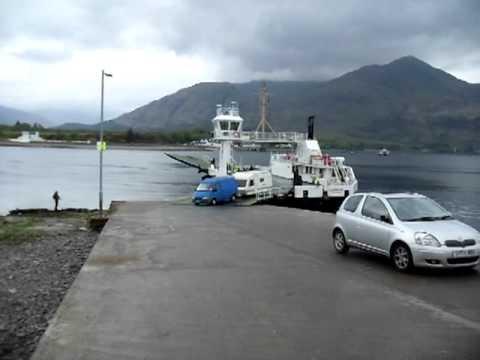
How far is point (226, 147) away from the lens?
1743 inches

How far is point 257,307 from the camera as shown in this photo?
7.80 meters

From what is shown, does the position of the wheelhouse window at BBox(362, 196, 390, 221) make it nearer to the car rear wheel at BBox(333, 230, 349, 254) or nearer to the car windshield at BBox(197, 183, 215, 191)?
the car rear wheel at BBox(333, 230, 349, 254)

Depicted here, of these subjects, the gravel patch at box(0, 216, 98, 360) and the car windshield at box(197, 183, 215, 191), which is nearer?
the gravel patch at box(0, 216, 98, 360)

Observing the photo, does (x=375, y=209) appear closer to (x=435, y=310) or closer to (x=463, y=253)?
(x=463, y=253)

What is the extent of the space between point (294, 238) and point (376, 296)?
269 inches

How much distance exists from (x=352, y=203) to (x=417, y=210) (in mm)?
1667

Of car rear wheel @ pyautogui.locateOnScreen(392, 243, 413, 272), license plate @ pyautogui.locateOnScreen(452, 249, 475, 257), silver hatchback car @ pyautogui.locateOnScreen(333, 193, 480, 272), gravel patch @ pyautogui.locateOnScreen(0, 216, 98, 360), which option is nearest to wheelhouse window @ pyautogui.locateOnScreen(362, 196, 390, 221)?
silver hatchback car @ pyautogui.locateOnScreen(333, 193, 480, 272)

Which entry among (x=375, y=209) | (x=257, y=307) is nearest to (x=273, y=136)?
(x=375, y=209)

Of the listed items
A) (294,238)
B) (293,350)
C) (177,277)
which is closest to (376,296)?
(293,350)

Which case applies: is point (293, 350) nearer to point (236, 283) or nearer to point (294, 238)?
point (236, 283)

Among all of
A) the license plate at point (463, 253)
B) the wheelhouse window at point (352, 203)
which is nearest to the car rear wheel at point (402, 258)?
the license plate at point (463, 253)

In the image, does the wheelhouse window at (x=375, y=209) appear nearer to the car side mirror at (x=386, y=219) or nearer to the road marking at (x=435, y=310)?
the car side mirror at (x=386, y=219)

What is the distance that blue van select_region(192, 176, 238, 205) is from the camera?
28.0 meters

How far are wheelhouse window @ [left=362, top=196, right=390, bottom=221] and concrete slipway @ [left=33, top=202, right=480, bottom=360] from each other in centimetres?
102
